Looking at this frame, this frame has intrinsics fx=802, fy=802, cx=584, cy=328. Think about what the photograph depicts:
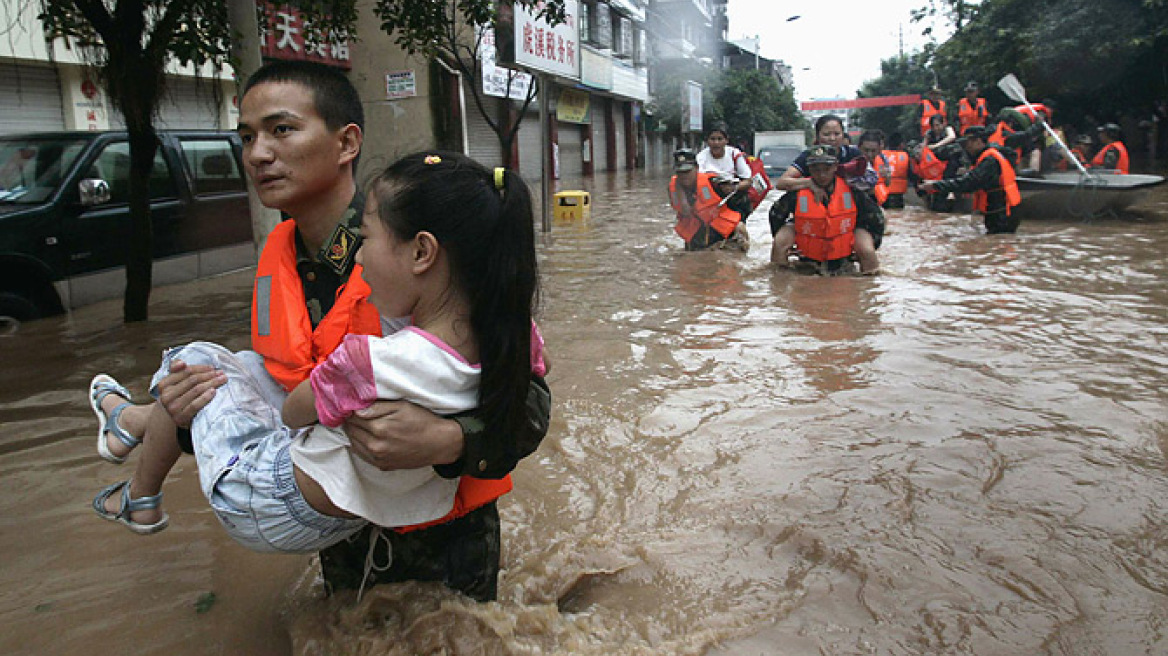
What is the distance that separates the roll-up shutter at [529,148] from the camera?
22203mm

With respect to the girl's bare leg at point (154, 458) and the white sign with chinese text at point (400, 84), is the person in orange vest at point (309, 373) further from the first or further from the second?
the white sign with chinese text at point (400, 84)

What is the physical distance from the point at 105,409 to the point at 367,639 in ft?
2.99

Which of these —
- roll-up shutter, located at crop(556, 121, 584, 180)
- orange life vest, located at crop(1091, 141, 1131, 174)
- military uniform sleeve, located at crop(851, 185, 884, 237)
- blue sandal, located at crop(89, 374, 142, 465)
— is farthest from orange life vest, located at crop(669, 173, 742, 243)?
roll-up shutter, located at crop(556, 121, 584, 180)

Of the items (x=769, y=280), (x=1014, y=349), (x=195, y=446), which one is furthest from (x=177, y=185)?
(x=1014, y=349)

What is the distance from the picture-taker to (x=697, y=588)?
2326 millimetres

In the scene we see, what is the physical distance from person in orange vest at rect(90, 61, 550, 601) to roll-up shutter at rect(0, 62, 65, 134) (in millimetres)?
9344

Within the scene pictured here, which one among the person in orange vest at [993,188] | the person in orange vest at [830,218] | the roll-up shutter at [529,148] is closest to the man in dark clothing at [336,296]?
the person in orange vest at [830,218]

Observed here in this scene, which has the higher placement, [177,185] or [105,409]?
[177,185]

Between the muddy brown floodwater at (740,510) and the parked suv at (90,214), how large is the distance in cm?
33

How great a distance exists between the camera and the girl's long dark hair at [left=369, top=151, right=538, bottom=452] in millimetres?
1584

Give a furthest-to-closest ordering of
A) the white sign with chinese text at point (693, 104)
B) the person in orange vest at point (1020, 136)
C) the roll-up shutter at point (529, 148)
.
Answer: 1. the white sign with chinese text at point (693, 104)
2. the roll-up shutter at point (529, 148)
3. the person in orange vest at point (1020, 136)

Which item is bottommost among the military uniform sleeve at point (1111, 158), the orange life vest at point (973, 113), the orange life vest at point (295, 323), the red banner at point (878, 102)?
the orange life vest at point (295, 323)

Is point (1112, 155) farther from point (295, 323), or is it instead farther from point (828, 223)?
point (295, 323)

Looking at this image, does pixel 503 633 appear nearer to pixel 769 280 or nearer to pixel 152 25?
pixel 152 25
